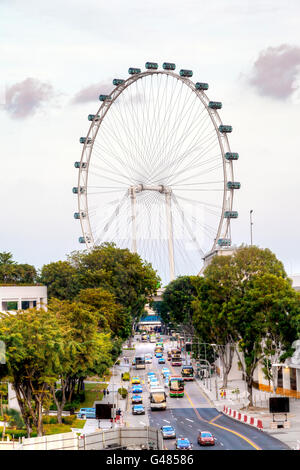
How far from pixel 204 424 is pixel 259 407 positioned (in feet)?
40.5

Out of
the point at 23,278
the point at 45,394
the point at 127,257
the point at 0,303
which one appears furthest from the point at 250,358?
the point at 23,278

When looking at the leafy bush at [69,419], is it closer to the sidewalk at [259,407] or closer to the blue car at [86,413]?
the blue car at [86,413]

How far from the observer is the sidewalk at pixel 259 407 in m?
53.7

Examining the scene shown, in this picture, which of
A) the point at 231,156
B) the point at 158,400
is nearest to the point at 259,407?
the point at 158,400

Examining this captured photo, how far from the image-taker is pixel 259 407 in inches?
2891

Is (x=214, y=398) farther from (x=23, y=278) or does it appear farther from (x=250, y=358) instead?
(x=23, y=278)

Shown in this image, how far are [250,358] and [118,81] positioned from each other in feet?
172

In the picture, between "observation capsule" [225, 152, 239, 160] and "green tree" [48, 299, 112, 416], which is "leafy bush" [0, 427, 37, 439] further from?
"observation capsule" [225, 152, 239, 160]

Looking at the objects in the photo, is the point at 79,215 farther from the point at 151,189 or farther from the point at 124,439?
the point at 124,439

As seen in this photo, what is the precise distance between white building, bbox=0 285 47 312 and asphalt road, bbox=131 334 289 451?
2161 cm

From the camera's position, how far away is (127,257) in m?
120

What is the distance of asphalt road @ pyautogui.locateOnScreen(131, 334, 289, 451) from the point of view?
49219mm

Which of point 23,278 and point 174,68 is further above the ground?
point 174,68

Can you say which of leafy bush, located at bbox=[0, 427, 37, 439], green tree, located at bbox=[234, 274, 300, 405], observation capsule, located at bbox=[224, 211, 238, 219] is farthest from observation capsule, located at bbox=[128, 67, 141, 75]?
leafy bush, located at bbox=[0, 427, 37, 439]
